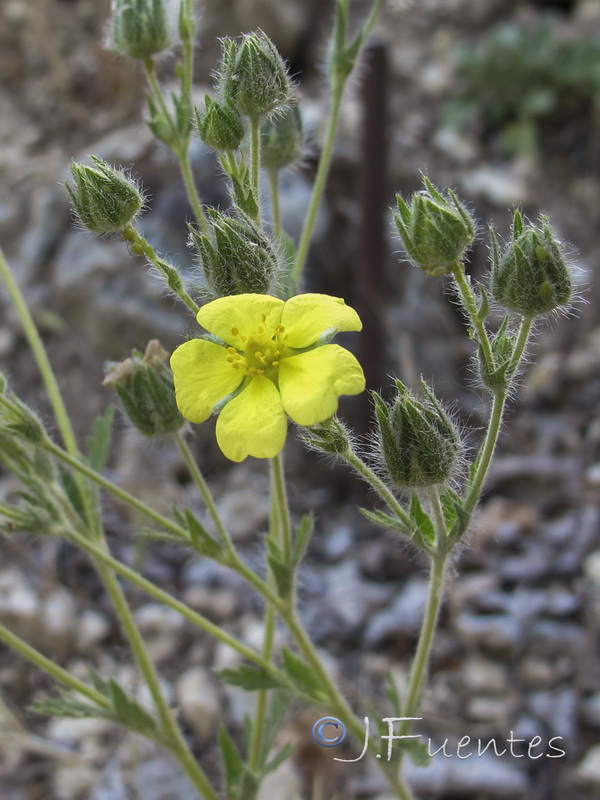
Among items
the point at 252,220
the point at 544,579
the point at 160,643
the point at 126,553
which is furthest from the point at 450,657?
the point at 252,220

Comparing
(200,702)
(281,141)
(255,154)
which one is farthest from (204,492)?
(200,702)

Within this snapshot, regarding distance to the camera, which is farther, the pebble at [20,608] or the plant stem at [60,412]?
the pebble at [20,608]

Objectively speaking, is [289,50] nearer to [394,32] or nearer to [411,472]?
[394,32]

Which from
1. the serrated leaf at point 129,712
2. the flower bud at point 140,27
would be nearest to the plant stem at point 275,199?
the flower bud at point 140,27

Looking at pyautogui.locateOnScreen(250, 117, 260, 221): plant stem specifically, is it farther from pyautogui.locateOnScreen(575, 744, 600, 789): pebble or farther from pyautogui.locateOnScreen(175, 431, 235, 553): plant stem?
pyautogui.locateOnScreen(575, 744, 600, 789): pebble

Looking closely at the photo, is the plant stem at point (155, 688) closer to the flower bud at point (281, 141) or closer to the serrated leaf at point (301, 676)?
the serrated leaf at point (301, 676)

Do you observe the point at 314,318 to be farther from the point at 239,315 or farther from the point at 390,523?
the point at 390,523
